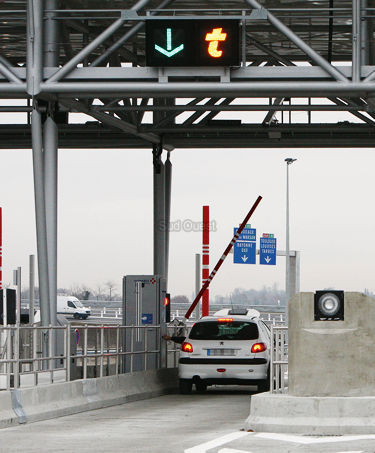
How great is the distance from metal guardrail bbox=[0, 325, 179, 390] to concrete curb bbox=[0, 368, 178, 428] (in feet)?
0.78

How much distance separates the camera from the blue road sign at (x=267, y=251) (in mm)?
63688

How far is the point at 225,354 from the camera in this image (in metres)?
24.3

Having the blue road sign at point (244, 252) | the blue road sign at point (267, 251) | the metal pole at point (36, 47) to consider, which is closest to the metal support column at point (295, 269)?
the blue road sign at point (244, 252)

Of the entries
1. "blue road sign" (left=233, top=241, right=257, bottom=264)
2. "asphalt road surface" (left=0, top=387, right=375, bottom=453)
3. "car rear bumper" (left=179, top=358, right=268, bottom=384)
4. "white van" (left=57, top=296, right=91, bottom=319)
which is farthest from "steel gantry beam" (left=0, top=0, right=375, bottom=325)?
"white van" (left=57, top=296, right=91, bottom=319)

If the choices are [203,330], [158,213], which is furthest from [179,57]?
[158,213]

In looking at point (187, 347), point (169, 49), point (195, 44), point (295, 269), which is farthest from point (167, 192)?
point (195, 44)

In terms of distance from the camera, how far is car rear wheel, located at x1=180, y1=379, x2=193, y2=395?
2464 centimetres

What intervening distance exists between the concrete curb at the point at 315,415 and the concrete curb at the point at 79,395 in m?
3.87

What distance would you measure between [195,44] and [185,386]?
22.4 feet

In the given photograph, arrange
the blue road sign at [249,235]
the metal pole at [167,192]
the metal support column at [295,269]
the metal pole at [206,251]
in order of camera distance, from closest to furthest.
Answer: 1. the metal pole at [206,251]
2. the metal pole at [167,192]
3. the metal support column at [295,269]
4. the blue road sign at [249,235]

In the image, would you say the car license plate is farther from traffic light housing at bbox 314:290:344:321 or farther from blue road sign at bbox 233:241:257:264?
blue road sign at bbox 233:241:257:264

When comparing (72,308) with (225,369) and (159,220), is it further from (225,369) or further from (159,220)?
(225,369)

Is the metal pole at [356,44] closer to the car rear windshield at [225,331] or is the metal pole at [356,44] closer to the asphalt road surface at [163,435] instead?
the car rear windshield at [225,331]

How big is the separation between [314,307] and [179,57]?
30.2ft
